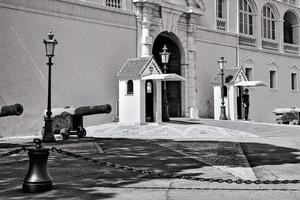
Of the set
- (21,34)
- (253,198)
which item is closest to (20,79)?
(21,34)

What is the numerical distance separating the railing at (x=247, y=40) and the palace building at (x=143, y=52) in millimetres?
32

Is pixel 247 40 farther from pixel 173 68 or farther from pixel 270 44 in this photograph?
pixel 173 68

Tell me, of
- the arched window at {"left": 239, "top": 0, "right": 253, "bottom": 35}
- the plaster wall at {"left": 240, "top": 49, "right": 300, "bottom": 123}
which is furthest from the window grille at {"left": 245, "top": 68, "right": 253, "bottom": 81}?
the arched window at {"left": 239, "top": 0, "right": 253, "bottom": 35}

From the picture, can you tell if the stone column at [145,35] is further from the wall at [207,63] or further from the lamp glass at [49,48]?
the lamp glass at [49,48]

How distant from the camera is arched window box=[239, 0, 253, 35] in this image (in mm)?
28997

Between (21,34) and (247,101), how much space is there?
1347 centimetres

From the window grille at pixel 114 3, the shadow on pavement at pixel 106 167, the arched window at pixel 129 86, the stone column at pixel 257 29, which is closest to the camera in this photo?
the shadow on pavement at pixel 106 167

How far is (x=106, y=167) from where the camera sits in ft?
28.1

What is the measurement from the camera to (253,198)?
5.81 m

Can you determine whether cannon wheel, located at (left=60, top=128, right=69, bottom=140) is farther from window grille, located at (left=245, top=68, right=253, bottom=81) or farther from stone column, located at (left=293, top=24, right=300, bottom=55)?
stone column, located at (left=293, top=24, right=300, bottom=55)

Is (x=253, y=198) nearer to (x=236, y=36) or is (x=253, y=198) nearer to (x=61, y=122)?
(x=61, y=122)

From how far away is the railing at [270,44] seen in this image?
30641 mm

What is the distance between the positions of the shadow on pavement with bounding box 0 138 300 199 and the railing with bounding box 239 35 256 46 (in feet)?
55.0

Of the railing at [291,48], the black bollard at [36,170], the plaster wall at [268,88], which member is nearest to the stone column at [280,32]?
the plaster wall at [268,88]
